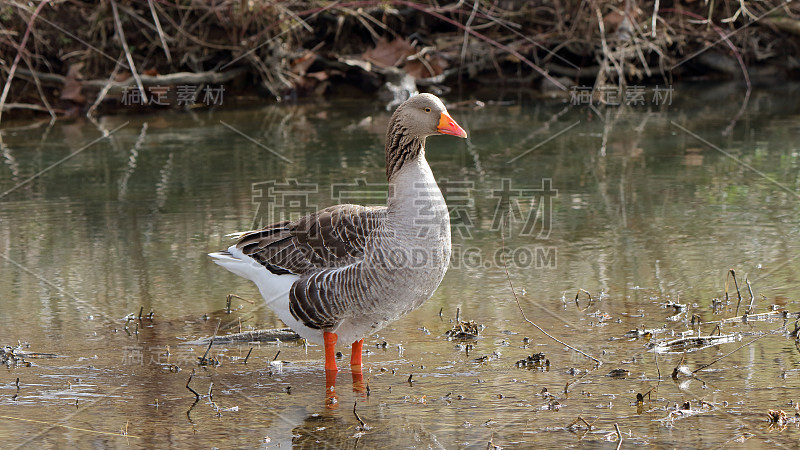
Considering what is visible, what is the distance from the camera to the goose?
4.79m

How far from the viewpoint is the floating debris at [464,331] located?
17.6ft

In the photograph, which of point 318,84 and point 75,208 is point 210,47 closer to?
point 318,84

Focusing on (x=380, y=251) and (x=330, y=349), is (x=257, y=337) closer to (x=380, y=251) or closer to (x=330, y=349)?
(x=330, y=349)

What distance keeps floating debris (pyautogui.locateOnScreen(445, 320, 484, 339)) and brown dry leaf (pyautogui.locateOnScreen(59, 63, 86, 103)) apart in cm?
1018

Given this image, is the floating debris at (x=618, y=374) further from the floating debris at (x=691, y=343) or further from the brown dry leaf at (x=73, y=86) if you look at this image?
the brown dry leaf at (x=73, y=86)

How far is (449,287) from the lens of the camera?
6.44m

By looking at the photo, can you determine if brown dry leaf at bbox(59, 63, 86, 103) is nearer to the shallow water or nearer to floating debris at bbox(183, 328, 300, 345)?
the shallow water

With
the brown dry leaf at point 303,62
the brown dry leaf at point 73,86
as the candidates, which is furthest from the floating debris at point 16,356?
the brown dry leaf at point 303,62

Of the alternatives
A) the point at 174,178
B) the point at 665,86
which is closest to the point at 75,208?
the point at 174,178

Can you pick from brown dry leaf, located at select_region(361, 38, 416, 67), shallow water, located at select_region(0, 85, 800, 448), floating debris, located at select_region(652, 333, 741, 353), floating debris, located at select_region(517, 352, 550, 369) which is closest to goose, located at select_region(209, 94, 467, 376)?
shallow water, located at select_region(0, 85, 800, 448)

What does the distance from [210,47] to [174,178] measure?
5.58 m

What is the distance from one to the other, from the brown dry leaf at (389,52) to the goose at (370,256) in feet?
32.3

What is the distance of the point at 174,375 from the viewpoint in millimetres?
4984

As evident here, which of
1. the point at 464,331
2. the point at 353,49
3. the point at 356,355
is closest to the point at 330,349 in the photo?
the point at 356,355
